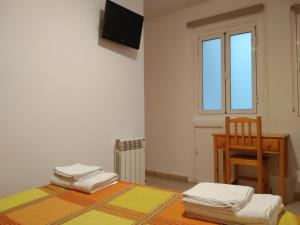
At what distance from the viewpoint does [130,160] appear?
261 cm

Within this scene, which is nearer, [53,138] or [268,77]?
[53,138]

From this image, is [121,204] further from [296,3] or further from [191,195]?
[296,3]

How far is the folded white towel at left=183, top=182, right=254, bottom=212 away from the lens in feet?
3.30

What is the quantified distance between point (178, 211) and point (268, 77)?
2.50 meters

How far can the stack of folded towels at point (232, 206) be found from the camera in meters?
0.95

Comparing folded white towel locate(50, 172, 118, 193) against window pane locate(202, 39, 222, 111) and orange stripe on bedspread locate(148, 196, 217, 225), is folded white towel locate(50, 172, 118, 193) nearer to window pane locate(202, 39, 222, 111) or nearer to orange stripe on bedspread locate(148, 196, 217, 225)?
orange stripe on bedspread locate(148, 196, 217, 225)

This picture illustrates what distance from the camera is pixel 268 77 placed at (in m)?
3.03

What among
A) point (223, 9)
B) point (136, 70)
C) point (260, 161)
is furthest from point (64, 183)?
point (223, 9)

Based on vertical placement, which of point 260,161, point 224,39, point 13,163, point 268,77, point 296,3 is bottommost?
point 260,161

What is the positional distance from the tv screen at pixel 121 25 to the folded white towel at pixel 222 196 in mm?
1780

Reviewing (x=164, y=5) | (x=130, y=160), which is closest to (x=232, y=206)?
(x=130, y=160)

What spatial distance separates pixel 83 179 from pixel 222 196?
88 cm

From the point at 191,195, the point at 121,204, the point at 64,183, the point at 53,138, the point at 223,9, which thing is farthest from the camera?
the point at 223,9

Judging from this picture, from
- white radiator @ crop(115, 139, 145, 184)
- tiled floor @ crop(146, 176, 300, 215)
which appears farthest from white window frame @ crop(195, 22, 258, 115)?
white radiator @ crop(115, 139, 145, 184)
